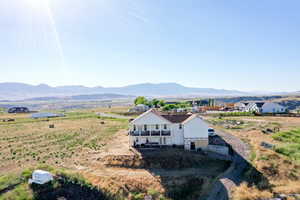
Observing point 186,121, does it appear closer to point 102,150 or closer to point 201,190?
point 201,190

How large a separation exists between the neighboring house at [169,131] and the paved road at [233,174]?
17.0ft

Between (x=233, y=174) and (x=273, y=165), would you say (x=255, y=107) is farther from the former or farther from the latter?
(x=233, y=174)

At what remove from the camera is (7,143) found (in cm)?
4053

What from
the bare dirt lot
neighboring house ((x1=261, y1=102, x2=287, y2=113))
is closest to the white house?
the bare dirt lot

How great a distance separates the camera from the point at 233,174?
2603cm

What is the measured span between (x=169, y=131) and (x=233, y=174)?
11.0m

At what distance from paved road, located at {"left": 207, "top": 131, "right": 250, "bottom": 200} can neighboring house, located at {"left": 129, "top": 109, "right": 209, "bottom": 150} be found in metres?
5.17

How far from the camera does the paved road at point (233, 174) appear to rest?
22.3m

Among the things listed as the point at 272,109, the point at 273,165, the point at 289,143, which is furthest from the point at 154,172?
the point at 272,109

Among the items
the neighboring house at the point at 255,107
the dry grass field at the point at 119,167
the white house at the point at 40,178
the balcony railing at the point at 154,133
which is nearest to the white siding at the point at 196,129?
the balcony railing at the point at 154,133

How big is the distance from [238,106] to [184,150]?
67995 millimetres

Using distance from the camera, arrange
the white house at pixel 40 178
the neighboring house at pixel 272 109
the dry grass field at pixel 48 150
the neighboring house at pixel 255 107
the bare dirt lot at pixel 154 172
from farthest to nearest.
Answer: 1. the neighboring house at pixel 255 107
2. the neighboring house at pixel 272 109
3. the dry grass field at pixel 48 150
4. the bare dirt lot at pixel 154 172
5. the white house at pixel 40 178

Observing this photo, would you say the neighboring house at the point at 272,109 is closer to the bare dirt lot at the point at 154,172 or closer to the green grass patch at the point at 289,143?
the green grass patch at the point at 289,143

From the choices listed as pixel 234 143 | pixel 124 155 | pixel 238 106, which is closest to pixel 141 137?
pixel 124 155
